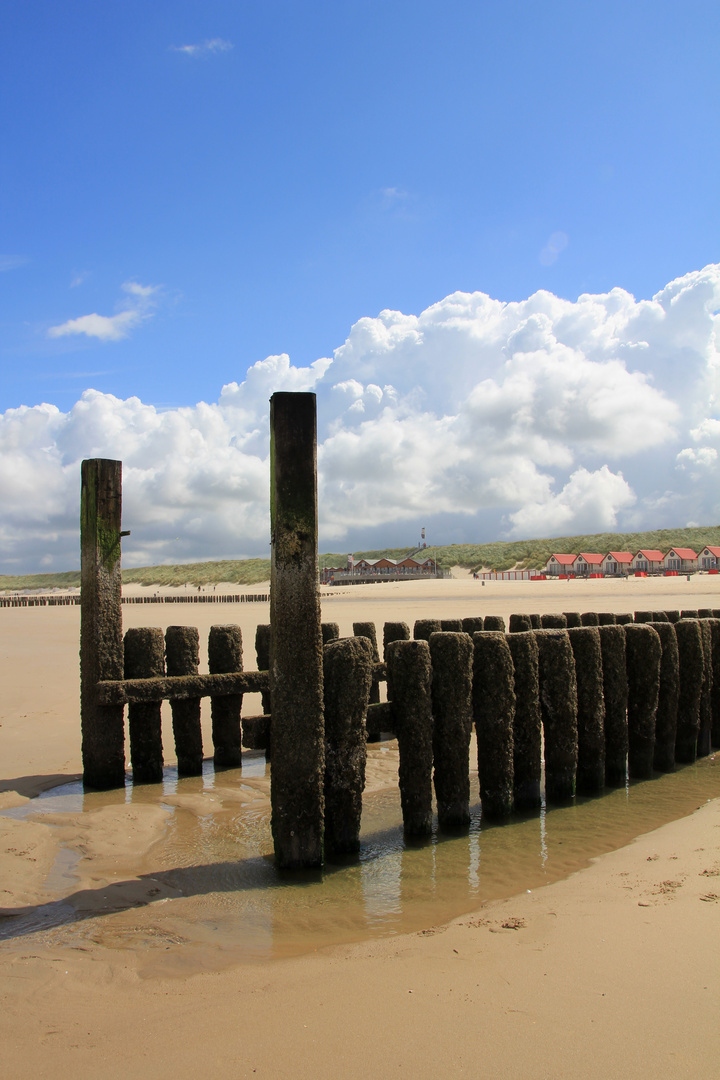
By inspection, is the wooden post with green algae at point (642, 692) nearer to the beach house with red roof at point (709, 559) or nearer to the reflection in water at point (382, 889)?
the reflection in water at point (382, 889)

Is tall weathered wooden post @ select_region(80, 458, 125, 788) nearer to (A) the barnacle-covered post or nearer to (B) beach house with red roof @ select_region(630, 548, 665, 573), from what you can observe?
(A) the barnacle-covered post

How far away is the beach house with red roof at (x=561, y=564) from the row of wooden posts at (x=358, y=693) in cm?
7114

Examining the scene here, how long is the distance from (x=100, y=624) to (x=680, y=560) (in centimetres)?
7811

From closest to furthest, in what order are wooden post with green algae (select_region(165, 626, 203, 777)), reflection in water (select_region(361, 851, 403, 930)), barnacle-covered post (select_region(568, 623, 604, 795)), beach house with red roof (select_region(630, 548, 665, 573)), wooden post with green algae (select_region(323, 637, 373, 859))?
reflection in water (select_region(361, 851, 403, 930))
wooden post with green algae (select_region(323, 637, 373, 859))
barnacle-covered post (select_region(568, 623, 604, 795))
wooden post with green algae (select_region(165, 626, 203, 777))
beach house with red roof (select_region(630, 548, 665, 573))

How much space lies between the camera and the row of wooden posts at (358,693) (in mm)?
5285

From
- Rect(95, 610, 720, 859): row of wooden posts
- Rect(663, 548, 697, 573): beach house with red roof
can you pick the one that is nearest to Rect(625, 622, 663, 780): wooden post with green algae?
Rect(95, 610, 720, 859): row of wooden posts

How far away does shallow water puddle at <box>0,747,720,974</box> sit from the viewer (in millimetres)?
4348

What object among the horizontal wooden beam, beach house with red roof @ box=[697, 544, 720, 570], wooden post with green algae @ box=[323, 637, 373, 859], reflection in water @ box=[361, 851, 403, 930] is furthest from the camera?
beach house with red roof @ box=[697, 544, 720, 570]

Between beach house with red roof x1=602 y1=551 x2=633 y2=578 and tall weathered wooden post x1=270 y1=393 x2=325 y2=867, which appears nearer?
tall weathered wooden post x1=270 y1=393 x2=325 y2=867

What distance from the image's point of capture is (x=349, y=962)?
379cm

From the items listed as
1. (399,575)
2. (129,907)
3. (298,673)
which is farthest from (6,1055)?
(399,575)

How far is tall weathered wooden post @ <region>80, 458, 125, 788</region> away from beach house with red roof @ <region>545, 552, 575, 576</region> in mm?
74360

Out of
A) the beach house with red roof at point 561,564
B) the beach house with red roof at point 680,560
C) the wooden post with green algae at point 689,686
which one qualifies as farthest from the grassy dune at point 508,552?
the wooden post with green algae at point 689,686

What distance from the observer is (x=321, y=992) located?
11.2 ft
